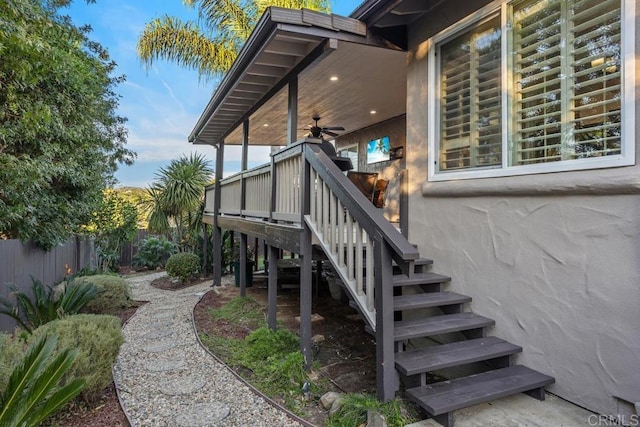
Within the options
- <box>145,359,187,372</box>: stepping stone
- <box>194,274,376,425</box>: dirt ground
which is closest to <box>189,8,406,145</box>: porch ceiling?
<box>194,274,376,425</box>: dirt ground

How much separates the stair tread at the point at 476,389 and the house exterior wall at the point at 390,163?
4.36m

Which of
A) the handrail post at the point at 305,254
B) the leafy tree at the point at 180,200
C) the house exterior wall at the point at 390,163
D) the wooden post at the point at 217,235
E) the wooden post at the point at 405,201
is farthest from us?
the leafy tree at the point at 180,200

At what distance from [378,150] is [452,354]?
234 inches

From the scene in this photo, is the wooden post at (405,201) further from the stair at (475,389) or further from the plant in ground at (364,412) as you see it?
the plant in ground at (364,412)

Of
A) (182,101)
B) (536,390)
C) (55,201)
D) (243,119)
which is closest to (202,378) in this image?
(536,390)

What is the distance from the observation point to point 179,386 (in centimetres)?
352

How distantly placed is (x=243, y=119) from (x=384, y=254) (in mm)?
5768

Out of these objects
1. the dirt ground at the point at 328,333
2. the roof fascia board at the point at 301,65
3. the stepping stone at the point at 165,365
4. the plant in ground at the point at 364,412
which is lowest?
the stepping stone at the point at 165,365

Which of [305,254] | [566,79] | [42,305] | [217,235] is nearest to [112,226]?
[217,235]

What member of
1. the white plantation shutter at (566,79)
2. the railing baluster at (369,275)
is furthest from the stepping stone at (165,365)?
the white plantation shutter at (566,79)

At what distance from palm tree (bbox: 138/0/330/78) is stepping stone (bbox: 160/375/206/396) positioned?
516 inches

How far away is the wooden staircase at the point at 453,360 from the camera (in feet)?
8.31

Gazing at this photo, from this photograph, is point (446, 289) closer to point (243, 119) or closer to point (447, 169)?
point (447, 169)

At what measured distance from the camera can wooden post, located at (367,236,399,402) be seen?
8.67 ft
